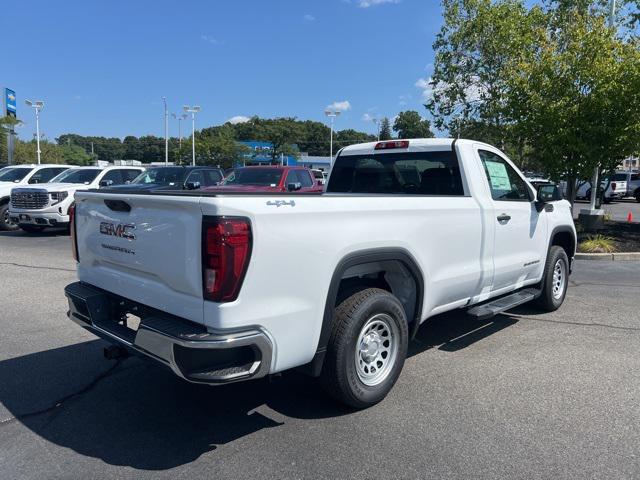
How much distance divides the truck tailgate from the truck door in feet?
10.4

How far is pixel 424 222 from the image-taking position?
13.6ft

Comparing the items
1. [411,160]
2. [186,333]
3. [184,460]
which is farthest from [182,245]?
[411,160]

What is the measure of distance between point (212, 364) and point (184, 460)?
2.27 feet

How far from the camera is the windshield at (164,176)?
14562mm

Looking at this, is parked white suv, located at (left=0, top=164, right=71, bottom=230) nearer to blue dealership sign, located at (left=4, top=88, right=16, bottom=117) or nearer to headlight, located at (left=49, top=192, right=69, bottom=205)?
headlight, located at (left=49, top=192, right=69, bottom=205)

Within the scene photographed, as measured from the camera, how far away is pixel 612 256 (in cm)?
1109

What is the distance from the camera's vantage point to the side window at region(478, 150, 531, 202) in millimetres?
5285

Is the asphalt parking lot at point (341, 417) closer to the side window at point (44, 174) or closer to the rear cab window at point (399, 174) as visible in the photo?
the rear cab window at point (399, 174)

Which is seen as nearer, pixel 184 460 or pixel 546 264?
pixel 184 460

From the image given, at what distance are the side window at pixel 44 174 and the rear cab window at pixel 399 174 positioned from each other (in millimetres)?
13776

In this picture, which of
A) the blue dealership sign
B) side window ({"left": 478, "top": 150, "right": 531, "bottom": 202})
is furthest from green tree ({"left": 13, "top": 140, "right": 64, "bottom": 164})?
side window ({"left": 478, "top": 150, "right": 531, "bottom": 202})

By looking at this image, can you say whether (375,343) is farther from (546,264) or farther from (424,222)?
(546,264)

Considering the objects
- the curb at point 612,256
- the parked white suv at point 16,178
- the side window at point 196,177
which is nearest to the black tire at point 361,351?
the curb at point 612,256

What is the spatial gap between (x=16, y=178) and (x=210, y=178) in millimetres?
6359
